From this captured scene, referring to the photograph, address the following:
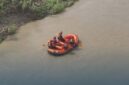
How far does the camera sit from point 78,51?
60.2 feet

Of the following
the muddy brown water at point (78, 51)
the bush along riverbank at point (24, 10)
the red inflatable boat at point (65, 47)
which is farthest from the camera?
the bush along riverbank at point (24, 10)

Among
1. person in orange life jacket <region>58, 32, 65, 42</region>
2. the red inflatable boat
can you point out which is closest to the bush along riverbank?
person in orange life jacket <region>58, 32, 65, 42</region>

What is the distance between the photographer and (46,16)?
21.7 m

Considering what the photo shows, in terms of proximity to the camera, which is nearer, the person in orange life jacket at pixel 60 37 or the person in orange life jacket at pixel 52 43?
the person in orange life jacket at pixel 52 43

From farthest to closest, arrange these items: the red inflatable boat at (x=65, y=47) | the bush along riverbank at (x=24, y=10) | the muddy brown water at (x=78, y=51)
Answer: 1. the bush along riverbank at (x=24, y=10)
2. the red inflatable boat at (x=65, y=47)
3. the muddy brown water at (x=78, y=51)

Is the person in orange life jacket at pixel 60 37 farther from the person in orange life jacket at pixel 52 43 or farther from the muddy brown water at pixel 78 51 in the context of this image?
the muddy brown water at pixel 78 51

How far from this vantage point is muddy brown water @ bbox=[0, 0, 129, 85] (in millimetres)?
16922

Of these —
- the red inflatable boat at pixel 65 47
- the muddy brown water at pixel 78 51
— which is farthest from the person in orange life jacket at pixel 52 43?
the muddy brown water at pixel 78 51

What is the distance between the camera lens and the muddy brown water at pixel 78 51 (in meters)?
16.9

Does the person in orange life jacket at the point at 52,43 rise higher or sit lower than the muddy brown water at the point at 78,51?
higher

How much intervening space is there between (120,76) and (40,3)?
7.05m

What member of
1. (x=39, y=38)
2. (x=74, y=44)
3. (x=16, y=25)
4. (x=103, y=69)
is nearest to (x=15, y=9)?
(x=16, y=25)

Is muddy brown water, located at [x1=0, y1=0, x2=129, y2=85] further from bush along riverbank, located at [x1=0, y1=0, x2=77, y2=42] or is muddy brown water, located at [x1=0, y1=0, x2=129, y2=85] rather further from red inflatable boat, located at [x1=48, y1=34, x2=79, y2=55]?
bush along riverbank, located at [x1=0, y1=0, x2=77, y2=42]

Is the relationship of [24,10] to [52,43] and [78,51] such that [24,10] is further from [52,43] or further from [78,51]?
[78,51]
